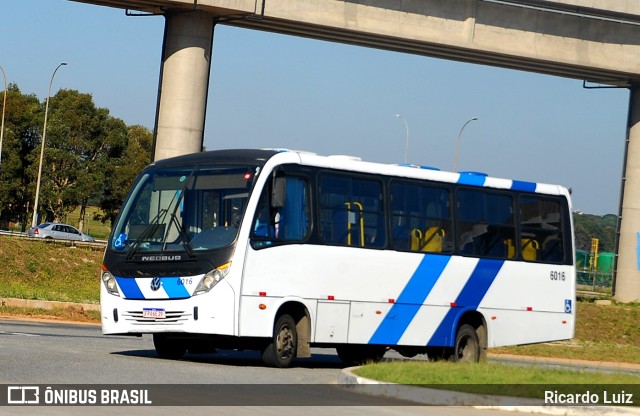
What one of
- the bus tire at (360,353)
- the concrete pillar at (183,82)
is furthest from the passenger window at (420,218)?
the concrete pillar at (183,82)

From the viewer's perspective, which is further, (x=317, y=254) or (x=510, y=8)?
(x=510, y=8)

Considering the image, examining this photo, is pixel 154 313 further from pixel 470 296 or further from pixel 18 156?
pixel 18 156

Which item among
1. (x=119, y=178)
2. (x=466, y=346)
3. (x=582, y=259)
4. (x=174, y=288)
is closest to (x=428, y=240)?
(x=466, y=346)

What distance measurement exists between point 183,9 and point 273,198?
71.5 ft

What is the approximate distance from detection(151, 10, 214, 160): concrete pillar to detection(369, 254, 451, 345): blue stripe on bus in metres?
19.9

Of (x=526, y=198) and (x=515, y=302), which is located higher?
(x=526, y=198)

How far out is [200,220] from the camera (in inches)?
705

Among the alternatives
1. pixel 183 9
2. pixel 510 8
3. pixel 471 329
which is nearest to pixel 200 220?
pixel 471 329

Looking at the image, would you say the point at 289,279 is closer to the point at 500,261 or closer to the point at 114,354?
the point at 114,354

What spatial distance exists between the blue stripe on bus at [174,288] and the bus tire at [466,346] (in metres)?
5.12

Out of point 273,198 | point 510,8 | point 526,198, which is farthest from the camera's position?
point 510,8

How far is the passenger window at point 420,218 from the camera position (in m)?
20.0

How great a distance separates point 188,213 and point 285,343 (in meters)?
2.23

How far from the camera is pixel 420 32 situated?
134ft
